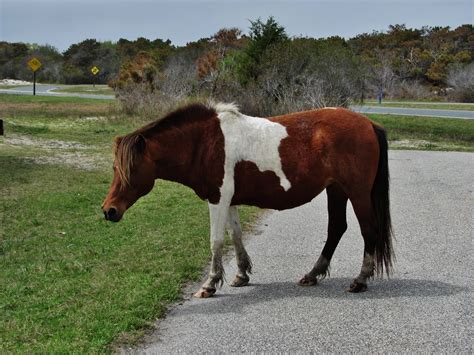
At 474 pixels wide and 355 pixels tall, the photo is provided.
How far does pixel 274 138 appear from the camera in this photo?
543 centimetres

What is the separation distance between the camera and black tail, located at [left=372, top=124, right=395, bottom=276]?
18.0 feet

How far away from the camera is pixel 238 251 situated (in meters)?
5.70

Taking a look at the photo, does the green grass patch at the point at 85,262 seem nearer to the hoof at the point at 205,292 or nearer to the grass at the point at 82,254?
the grass at the point at 82,254

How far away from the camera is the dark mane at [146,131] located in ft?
16.9

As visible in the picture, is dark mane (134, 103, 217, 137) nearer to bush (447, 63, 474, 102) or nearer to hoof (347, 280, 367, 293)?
hoof (347, 280, 367, 293)

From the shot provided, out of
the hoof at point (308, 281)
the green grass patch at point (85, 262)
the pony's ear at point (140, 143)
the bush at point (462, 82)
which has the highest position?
the bush at point (462, 82)

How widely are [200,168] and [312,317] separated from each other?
165 cm

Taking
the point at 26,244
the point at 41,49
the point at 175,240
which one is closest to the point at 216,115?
the point at 175,240

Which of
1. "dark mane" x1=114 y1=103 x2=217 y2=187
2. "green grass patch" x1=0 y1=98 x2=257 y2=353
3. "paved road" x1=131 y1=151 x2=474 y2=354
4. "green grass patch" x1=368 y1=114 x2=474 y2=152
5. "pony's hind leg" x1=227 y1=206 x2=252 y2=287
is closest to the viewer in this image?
"paved road" x1=131 y1=151 x2=474 y2=354

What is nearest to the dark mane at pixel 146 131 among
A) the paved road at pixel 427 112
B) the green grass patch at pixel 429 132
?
the green grass patch at pixel 429 132

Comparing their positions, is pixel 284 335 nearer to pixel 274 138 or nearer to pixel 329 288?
pixel 329 288

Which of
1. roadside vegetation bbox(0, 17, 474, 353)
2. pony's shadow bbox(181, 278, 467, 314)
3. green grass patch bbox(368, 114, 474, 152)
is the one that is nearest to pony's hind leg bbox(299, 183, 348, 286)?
pony's shadow bbox(181, 278, 467, 314)

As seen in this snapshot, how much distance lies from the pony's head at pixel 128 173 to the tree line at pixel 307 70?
53.0 ft

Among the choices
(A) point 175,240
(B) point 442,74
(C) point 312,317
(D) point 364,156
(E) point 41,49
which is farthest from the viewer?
(E) point 41,49
